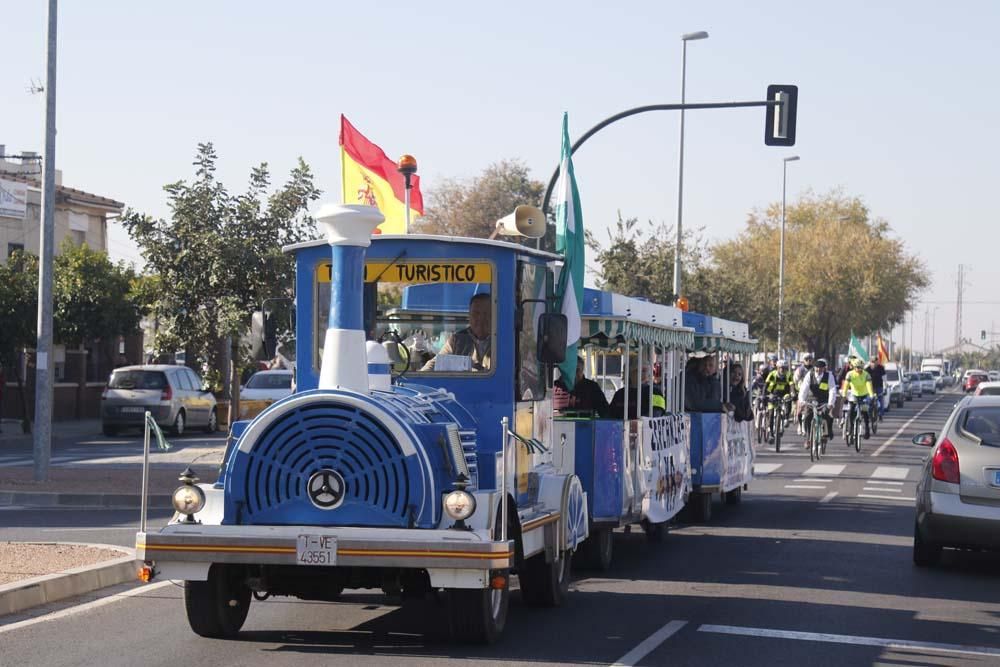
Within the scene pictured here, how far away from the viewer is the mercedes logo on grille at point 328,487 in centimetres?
821

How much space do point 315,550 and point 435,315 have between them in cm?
211

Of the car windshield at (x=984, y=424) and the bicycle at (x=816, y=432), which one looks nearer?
the car windshield at (x=984, y=424)

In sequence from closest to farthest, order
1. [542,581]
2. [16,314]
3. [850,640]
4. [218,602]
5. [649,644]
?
[218,602], [649,644], [850,640], [542,581], [16,314]

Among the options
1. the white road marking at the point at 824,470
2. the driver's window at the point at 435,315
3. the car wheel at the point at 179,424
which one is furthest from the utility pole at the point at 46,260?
the car wheel at the point at 179,424

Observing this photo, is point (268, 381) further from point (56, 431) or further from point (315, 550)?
point (315, 550)

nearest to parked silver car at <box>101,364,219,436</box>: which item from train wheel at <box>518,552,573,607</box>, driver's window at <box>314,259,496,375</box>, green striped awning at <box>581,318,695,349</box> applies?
green striped awning at <box>581,318,695,349</box>

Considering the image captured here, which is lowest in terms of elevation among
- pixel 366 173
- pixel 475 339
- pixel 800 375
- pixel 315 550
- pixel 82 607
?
pixel 82 607

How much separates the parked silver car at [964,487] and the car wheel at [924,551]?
0.01 metres

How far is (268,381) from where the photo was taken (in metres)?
35.1

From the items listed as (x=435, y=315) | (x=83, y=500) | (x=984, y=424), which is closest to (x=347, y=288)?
(x=435, y=315)

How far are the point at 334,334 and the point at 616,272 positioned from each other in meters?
32.2

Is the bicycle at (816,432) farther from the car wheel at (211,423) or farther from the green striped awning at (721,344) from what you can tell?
the car wheel at (211,423)

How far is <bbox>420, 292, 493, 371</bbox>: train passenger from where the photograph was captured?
9484 millimetres

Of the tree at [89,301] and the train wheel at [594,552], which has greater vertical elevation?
the tree at [89,301]
